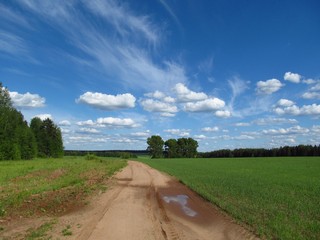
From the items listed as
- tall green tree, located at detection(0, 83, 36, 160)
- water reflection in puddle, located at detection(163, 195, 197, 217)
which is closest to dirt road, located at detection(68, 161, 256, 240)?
water reflection in puddle, located at detection(163, 195, 197, 217)

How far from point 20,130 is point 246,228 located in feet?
272

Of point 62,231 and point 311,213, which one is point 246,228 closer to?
point 311,213

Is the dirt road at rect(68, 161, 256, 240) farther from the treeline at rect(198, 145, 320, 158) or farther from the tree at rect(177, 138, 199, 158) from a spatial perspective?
the tree at rect(177, 138, 199, 158)

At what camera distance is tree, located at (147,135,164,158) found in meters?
152

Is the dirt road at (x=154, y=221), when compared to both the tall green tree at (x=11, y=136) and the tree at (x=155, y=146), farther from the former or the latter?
the tree at (x=155, y=146)

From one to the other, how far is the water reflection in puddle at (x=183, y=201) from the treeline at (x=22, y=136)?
206ft

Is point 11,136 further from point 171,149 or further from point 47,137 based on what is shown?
point 171,149

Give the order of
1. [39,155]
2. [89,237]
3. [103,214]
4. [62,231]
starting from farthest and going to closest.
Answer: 1. [39,155]
2. [103,214]
3. [62,231]
4. [89,237]

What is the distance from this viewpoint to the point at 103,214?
1256cm

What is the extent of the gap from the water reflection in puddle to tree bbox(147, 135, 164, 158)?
133414mm

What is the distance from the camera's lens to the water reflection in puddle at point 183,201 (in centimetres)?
1379

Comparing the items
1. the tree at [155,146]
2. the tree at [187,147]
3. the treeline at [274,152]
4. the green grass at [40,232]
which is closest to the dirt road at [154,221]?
the green grass at [40,232]

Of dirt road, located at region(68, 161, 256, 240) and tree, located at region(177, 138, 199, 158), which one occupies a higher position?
tree, located at region(177, 138, 199, 158)

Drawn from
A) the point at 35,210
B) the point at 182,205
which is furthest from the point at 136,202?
the point at 35,210
